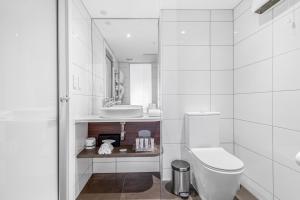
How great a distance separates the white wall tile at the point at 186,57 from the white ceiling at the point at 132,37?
0.19m

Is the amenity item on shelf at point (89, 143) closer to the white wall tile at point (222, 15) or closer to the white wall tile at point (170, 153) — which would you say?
the white wall tile at point (170, 153)

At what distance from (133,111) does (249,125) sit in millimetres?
1244

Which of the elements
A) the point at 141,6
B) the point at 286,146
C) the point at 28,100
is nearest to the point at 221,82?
the point at 286,146

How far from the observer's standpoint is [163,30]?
2.04 metres

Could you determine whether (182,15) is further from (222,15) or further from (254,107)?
(254,107)

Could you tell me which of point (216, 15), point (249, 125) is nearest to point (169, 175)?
point (249, 125)

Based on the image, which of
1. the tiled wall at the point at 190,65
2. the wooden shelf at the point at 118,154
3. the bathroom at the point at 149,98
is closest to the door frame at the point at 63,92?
the bathroom at the point at 149,98

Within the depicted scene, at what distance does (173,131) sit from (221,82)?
0.84m

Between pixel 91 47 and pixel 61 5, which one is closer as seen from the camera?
pixel 61 5

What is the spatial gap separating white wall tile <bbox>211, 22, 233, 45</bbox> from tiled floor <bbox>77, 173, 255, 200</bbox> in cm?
174

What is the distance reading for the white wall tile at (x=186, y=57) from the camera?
205cm

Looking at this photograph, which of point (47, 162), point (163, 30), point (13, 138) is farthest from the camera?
point (163, 30)

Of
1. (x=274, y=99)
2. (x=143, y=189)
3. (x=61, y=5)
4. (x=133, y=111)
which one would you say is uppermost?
(x=61, y=5)

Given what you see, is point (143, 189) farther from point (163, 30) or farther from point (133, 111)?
point (163, 30)
